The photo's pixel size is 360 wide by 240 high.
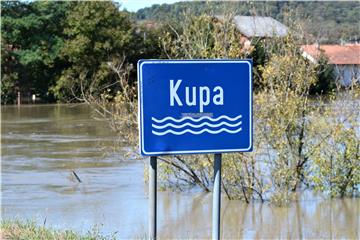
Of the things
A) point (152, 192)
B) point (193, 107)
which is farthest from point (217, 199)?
point (193, 107)

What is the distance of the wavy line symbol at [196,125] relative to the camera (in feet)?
14.1

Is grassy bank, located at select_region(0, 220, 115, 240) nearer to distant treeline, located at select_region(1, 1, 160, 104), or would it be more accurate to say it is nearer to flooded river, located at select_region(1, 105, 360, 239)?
flooded river, located at select_region(1, 105, 360, 239)

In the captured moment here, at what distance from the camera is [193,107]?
14.2 feet

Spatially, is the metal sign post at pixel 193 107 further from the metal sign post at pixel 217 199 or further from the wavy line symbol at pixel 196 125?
the metal sign post at pixel 217 199

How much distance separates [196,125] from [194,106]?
0.41 feet

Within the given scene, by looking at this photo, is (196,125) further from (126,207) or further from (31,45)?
(31,45)

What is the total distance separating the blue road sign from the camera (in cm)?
428

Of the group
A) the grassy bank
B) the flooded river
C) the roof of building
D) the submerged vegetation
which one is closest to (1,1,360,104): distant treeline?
the flooded river

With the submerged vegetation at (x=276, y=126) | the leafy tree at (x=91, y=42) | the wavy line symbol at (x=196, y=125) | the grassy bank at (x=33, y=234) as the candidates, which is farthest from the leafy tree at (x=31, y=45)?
the wavy line symbol at (x=196, y=125)

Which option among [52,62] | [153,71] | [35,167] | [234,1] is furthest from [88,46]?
[153,71]

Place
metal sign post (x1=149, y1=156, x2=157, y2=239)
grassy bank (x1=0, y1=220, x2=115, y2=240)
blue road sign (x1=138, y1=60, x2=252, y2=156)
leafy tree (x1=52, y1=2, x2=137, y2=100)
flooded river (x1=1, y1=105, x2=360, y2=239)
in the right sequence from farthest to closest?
leafy tree (x1=52, y1=2, x2=137, y2=100), flooded river (x1=1, y1=105, x2=360, y2=239), grassy bank (x1=0, y1=220, x2=115, y2=240), metal sign post (x1=149, y1=156, x2=157, y2=239), blue road sign (x1=138, y1=60, x2=252, y2=156)

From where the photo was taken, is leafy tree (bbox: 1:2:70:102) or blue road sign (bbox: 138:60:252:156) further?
leafy tree (bbox: 1:2:70:102)

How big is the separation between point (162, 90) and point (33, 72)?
4169cm

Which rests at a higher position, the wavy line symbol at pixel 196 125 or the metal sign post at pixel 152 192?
the wavy line symbol at pixel 196 125
